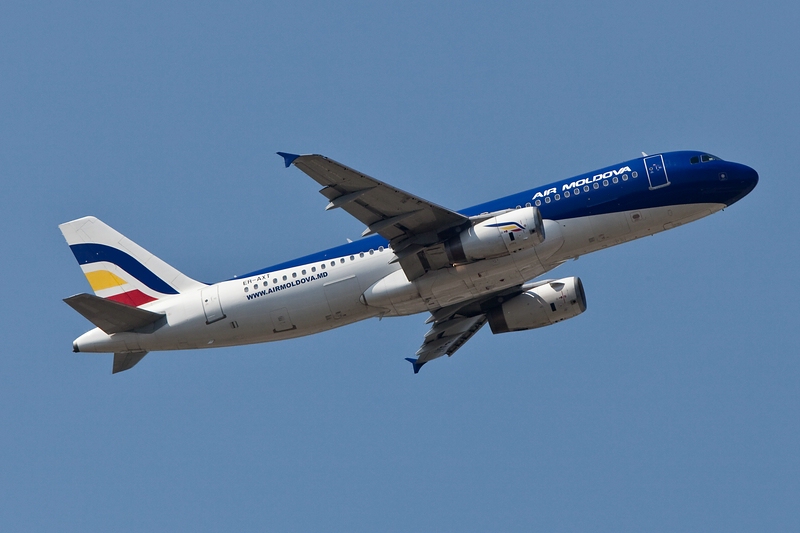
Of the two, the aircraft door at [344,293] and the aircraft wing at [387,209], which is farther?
the aircraft door at [344,293]

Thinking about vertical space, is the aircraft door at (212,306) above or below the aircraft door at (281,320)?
above

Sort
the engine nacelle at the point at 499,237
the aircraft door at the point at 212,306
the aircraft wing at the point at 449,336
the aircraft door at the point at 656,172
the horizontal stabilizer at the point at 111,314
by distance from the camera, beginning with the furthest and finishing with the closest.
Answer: the aircraft wing at the point at 449,336
the aircraft door at the point at 212,306
the aircraft door at the point at 656,172
the horizontal stabilizer at the point at 111,314
the engine nacelle at the point at 499,237

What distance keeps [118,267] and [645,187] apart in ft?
79.9

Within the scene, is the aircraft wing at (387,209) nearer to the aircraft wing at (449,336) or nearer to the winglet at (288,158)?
the winglet at (288,158)

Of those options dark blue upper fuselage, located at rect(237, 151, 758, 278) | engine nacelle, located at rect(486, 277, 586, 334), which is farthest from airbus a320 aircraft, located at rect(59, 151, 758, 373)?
engine nacelle, located at rect(486, 277, 586, 334)

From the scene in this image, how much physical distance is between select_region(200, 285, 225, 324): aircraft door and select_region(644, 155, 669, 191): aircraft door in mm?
19420

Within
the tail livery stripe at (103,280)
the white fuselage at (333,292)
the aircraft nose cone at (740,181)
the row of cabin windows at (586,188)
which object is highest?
the tail livery stripe at (103,280)

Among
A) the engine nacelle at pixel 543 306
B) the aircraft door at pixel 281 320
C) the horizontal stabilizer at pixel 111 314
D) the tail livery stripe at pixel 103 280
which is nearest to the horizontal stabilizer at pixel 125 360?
the horizontal stabilizer at pixel 111 314

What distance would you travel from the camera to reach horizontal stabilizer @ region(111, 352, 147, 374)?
158ft

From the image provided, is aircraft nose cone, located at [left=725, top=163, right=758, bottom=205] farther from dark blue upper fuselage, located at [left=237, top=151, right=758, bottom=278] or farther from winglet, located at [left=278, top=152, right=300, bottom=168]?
winglet, located at [left=278, top=152, right=300, bottom=168]

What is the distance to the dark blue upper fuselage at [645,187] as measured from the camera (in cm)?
4491

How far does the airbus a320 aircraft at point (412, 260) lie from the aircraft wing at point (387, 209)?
0.06 m

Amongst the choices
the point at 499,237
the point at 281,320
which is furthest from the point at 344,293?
the point at 499,237

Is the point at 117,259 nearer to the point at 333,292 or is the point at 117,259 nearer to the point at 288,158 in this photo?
the point at 333,292
